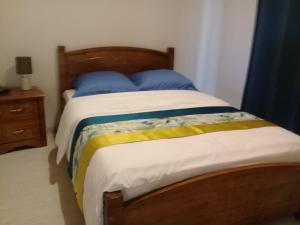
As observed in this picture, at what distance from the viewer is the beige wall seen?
2.73 m

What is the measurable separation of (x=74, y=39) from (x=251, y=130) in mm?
2035

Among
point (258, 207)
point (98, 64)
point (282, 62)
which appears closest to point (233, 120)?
point (258, 207)

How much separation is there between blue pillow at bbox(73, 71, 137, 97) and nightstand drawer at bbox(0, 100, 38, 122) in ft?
1.43

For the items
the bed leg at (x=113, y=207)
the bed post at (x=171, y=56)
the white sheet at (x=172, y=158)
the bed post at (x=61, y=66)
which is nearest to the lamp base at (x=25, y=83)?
the bed post at (x=61, y=66)

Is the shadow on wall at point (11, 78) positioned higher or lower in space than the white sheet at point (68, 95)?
higher

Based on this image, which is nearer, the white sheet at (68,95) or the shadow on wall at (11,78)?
the white sheet at (68,95)

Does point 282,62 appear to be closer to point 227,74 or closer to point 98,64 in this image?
point 227,74

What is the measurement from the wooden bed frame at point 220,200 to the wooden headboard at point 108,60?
200cm

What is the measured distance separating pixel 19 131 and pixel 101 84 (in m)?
0.89

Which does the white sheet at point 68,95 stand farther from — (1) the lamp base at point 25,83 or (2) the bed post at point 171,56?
(2) the bed post at point 171,56

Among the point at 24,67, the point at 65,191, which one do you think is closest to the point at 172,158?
the point at 65,191

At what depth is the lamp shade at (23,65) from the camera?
8.64 feet

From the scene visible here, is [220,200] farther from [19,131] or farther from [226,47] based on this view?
[226,47]

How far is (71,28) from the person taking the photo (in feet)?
9.61
